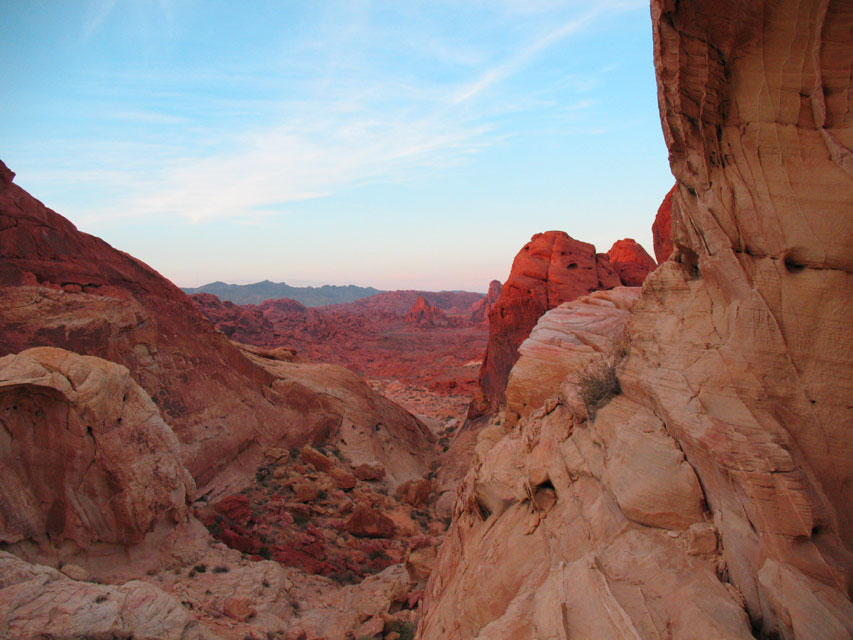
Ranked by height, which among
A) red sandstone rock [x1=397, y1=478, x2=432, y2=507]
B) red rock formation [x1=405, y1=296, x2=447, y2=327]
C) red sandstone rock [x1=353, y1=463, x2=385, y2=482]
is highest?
red rock formation [x1=405, y1=296, x2=447, y2=327]

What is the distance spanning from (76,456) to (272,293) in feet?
560

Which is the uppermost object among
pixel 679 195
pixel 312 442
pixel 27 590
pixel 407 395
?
pixel 679 195

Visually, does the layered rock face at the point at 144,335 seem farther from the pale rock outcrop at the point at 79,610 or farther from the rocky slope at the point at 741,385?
the rocky slope at the point at 741,385

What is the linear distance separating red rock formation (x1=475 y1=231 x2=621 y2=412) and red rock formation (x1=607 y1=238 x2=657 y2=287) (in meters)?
1.00

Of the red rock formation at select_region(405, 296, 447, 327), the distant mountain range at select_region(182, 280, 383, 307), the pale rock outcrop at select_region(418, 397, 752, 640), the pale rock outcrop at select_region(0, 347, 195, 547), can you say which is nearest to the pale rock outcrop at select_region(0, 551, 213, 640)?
the pale rock outcrop at select_region(0, 347, 195, 547)

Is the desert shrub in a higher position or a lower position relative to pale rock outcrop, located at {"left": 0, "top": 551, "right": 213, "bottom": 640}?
higher

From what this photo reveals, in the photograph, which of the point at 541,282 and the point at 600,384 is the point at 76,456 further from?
the point at 541,282

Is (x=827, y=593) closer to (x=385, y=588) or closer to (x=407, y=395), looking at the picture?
(x=385, y=588)

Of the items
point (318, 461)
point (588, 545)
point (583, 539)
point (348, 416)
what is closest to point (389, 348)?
point (348, 416)

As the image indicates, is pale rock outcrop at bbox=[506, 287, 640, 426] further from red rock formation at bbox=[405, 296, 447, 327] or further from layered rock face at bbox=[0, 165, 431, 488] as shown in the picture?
red rock formation at bbox=[405, 296, 447, 327]

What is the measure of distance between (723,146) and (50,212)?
16.1 m

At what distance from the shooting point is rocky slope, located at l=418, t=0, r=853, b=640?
3.17 meters

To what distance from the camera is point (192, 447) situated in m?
12.9

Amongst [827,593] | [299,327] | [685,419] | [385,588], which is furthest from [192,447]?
[299,327]
